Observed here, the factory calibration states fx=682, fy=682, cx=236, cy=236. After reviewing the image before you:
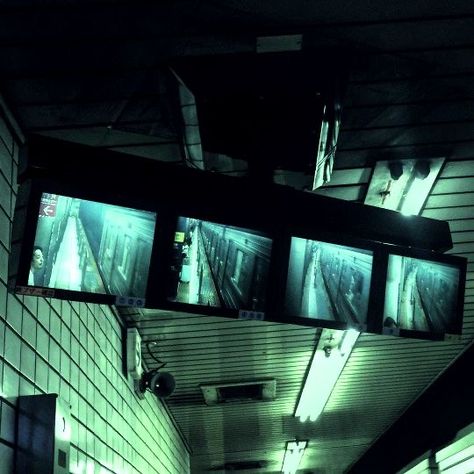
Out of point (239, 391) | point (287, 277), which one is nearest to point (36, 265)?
point (287, 277)

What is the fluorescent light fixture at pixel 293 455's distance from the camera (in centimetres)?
1154

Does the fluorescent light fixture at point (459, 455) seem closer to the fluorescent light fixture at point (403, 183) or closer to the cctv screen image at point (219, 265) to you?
the fluorescent light fixture at point (403, 183)

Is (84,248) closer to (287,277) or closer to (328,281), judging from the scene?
(287,277)

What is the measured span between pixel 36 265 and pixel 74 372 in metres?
1.70

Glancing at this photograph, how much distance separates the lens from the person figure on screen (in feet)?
8.98

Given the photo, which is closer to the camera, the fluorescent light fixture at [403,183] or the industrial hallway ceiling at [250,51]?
the industrial hallway ceiling at [250,51]

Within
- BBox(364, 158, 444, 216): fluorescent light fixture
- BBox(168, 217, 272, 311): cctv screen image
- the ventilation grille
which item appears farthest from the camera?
the ventilation grille

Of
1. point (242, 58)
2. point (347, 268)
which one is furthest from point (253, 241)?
point (242, 58)

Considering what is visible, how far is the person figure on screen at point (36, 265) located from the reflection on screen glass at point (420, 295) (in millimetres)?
1745

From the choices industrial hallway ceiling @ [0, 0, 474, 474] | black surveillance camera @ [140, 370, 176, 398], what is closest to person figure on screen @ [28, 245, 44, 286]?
industrial hallway ceiling @ [0, 0, 474, 474]

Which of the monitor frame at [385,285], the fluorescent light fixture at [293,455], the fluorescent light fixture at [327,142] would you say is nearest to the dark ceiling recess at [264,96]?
the fluorescent light fixture at [327,142]

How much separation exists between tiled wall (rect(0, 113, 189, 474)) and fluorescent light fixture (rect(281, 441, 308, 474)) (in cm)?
478

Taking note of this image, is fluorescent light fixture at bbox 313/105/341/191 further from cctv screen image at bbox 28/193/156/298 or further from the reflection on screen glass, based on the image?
cctv screen image at bbox 28/193/156/298

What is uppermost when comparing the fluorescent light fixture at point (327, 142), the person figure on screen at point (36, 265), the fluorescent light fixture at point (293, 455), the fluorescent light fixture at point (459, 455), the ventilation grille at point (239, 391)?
the fluorescent light fixture at point (327, 142)
